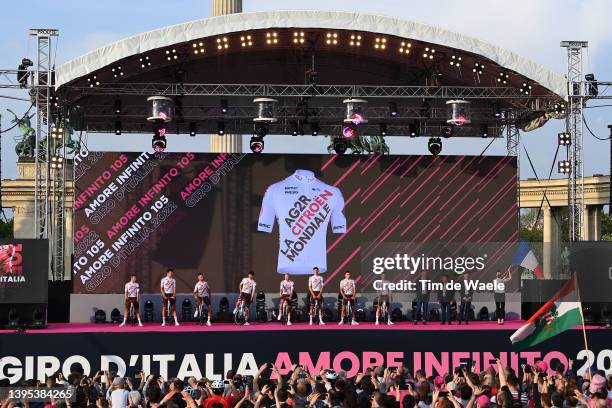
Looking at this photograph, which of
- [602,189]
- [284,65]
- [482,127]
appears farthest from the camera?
[602,189]

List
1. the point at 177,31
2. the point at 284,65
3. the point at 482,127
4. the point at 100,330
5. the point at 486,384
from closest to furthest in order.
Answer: the point at 486,384
the point at 100,330
the point at 177,31
the point at 284,65
the point at 482,127

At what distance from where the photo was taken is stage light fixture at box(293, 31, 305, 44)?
23.8m

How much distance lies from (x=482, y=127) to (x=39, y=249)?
1308 cm

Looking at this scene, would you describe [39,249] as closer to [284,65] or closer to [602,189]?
[284,65]

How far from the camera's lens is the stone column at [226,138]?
31.9 m

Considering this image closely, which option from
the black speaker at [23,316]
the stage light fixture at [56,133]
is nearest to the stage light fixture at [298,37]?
the stage light fixture at [56,133]

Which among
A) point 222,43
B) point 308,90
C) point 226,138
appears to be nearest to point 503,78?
point 308,90

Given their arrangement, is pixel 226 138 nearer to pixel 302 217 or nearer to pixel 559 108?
pixel 302 217

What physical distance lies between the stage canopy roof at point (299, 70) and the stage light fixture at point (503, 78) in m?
0.03

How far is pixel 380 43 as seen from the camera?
24312 mm

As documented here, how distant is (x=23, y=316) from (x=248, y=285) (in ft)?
17.9

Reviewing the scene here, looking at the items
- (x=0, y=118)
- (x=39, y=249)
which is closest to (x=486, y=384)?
(x=39, y=249)

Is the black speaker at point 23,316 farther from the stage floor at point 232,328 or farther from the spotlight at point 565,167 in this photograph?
the spotlight at point 565,167

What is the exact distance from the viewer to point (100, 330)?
68.2ft
